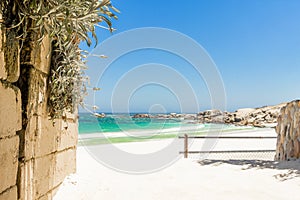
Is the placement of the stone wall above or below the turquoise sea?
above

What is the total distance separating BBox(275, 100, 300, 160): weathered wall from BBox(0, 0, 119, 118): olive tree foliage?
18.8ft

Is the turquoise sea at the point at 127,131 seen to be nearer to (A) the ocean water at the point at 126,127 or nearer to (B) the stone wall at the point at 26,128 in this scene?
(A) the ocean water at the point at 126,127

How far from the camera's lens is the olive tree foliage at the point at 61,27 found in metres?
1.70

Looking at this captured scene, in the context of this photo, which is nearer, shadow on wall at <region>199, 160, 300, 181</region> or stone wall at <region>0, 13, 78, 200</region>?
stone wall at <region>0, 13, 78, 200</region>

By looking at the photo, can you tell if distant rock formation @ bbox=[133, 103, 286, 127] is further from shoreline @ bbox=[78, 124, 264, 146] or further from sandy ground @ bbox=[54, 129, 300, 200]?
sandy ground @ bbox=[54, 129, 300, 200]

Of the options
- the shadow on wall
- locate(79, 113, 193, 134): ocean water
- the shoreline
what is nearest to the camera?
the shadow on wall

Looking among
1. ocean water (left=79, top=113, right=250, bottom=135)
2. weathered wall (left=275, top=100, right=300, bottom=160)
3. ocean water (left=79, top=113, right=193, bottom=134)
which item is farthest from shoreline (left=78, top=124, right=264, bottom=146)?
weathered wall (left=275, top=100, right=300, bottom=160)

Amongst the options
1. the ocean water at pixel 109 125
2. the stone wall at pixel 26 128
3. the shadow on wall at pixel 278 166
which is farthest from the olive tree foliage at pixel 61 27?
the ocean water at pixel 109 125

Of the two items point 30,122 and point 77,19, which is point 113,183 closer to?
point 30,122

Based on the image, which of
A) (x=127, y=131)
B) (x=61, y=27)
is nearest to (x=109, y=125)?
(x=127, y=131)

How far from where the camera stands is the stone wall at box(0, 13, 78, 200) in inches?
67.6

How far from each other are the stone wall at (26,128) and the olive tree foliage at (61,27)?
109mm

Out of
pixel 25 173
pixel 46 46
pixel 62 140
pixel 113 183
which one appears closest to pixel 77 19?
pixel 46 46

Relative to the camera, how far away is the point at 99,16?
2100 mm
